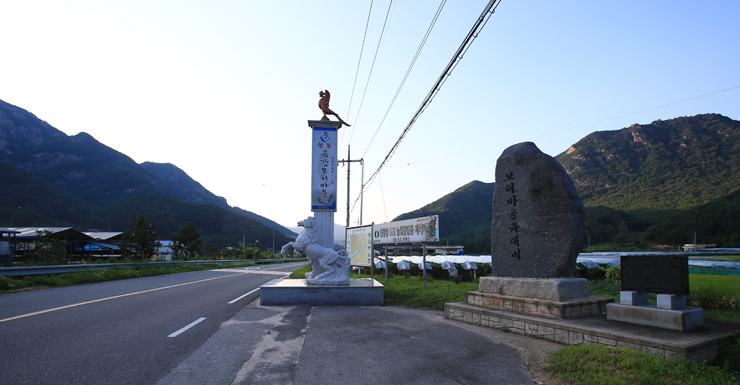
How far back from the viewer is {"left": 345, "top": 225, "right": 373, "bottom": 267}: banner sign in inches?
496

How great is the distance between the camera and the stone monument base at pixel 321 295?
887 centimetres

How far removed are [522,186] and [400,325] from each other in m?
3.64

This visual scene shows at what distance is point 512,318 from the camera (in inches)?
240

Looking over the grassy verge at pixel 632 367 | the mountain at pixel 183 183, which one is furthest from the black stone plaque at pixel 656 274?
the mountain at pixel 183 183

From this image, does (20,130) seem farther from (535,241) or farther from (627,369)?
(627,369)

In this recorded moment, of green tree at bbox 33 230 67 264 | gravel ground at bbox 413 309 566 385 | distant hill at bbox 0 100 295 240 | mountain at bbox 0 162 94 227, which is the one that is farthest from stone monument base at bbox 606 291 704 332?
mountain at bbox 0 162 94 227

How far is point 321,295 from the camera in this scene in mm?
9094

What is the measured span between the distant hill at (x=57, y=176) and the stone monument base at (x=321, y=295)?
62891mm

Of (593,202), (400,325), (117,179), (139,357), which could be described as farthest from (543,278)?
(117,179)

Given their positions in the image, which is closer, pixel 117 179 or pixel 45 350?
pixel 45 350

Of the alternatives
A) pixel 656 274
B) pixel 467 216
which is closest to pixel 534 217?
pixel 656 274

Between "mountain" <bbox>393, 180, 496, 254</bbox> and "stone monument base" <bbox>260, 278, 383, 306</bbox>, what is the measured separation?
5257cm

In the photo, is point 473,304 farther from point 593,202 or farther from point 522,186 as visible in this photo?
point 593,202

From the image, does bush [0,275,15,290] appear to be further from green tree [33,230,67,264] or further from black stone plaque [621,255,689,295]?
black stone plaque [621,255,689,295]
